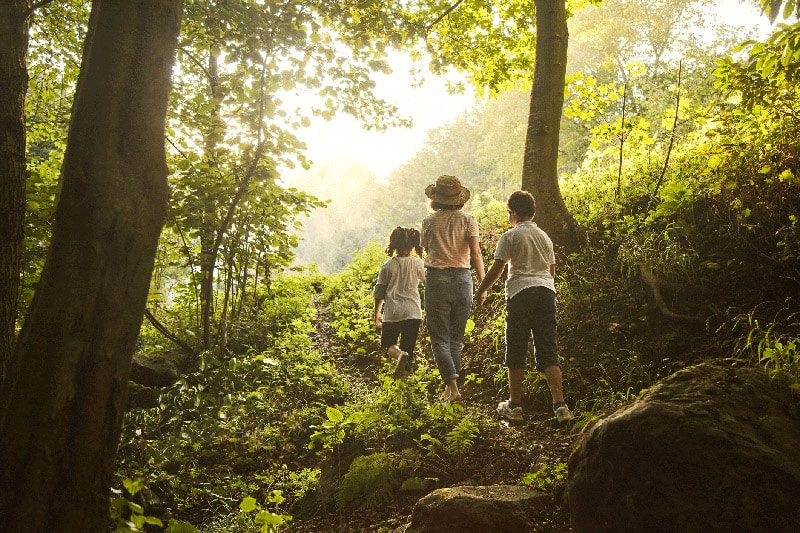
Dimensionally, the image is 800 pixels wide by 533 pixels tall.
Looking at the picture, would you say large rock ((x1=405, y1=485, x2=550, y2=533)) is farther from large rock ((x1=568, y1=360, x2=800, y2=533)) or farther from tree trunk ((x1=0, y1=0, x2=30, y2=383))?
tree trunk ((x1=0, y1=0, x2=30, y2=383))

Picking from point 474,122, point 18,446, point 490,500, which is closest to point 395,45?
point 490,500

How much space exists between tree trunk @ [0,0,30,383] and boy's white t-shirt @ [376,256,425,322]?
3.87 meters

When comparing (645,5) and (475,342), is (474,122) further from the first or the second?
(475,342)

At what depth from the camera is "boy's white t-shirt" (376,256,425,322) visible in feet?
21.1

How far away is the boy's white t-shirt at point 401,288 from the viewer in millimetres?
6422

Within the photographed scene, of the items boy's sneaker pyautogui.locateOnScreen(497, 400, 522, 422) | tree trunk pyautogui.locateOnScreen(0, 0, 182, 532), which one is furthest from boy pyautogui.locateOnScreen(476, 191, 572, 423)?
tree trunk pyautogui.locateOnScreen(0, 0, 182, 532)

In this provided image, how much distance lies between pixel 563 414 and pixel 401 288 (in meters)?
2.73

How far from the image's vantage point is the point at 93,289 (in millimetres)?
1951

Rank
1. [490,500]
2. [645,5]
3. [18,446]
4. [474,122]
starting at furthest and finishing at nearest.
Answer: [474,122], [645,5], [490,500], [18,446]

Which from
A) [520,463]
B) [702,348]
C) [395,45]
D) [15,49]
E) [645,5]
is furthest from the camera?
[645,5]

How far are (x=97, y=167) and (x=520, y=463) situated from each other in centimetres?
364

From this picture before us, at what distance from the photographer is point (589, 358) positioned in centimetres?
536

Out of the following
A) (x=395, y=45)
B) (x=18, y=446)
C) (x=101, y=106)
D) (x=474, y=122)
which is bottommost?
(x=18, y=446)

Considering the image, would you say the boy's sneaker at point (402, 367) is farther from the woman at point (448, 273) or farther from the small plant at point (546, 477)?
the small plant at point (546, 477)
